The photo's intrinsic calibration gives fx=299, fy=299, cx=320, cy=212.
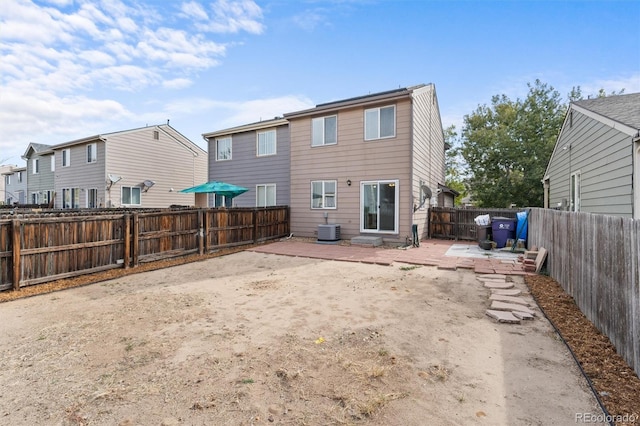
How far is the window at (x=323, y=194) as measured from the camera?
1198cm

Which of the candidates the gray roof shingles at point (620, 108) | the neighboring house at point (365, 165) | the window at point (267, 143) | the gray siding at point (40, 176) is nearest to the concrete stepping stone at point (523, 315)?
the gray roof shingles at point (620, 108)

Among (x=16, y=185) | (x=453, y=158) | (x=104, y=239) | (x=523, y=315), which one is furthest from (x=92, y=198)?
(x=453, y=158)

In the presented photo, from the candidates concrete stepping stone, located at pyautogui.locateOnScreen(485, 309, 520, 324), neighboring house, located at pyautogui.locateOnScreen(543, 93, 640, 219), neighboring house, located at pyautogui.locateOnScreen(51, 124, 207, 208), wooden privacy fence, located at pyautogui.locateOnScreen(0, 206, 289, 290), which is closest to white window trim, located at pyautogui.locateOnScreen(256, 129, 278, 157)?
wooden privacy fence, located at pyautogui.locateOnScreen(0, 206, 289, 290)

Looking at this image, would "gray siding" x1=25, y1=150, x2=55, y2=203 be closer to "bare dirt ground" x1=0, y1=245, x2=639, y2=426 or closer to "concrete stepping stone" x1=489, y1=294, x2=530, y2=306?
"bare dirt ground" x1=0, y1=245, x2=639, y2=426

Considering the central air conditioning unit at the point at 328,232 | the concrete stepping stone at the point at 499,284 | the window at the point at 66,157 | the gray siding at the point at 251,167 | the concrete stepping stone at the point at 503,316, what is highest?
the window at the point at 66,157

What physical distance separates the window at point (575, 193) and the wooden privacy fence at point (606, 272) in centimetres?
497

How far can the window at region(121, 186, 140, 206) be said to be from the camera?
17906 mm

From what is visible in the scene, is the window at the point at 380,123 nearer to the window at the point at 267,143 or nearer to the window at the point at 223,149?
the window at the point at 267,143

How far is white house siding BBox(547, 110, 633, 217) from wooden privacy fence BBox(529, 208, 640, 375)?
78.8 inches

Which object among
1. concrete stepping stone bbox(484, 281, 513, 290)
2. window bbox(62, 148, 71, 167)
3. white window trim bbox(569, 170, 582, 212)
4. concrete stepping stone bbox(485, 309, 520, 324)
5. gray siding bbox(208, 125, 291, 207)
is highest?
window bbox(62, 148, 71, 167)

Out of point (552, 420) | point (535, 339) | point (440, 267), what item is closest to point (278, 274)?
point (440, 267)

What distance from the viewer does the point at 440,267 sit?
7.35 m

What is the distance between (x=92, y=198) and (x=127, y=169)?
2976 millimetres

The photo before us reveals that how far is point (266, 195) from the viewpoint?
49.6 feet
